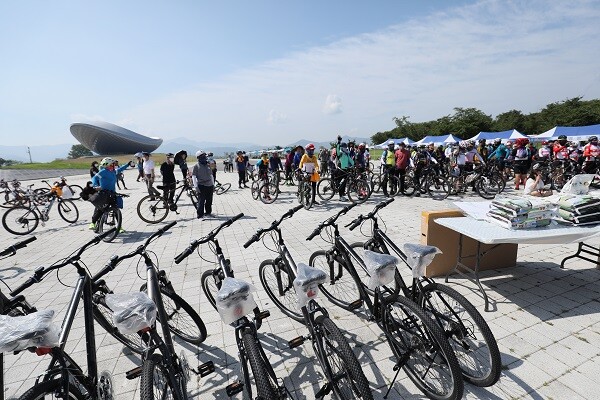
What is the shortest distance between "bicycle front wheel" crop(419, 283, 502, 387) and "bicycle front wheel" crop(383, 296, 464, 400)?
24cm

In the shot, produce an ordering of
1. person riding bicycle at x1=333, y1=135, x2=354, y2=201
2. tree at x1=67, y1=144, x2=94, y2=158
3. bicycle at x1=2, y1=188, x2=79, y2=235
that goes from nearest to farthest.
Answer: bicycle at x1=2, y1=188, x2=79, y2=235, person riding bicycle at x1=333, y1=135, x2=354, y2=201, tree at x1=67, y1=144, x2=94, y2=158

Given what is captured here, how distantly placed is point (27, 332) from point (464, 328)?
2912mm

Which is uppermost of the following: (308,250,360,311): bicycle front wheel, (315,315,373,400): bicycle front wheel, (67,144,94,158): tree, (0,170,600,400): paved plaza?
(67,144,94,158): tree

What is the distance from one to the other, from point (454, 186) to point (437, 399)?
9.83 meters

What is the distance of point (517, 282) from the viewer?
4172 mm

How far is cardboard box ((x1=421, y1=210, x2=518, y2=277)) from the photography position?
426 centimetres

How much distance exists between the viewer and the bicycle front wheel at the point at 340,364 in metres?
1.91

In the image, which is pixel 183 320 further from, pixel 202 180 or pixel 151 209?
pixel 151 209

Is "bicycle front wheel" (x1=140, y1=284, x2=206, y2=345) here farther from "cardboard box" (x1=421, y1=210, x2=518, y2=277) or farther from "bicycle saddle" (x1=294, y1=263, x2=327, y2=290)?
"cardboard box" (x1=421, y1=210, x2=518, y2=277)

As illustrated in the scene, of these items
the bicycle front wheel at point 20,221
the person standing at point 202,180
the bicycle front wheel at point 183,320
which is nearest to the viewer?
the bicycle front wheel at point 183,320

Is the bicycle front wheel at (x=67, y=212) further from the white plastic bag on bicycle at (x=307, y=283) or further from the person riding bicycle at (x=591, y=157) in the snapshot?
the person riding bicycle at (x=591, y=157)

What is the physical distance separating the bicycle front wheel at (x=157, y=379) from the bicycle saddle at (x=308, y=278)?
1.02 meters

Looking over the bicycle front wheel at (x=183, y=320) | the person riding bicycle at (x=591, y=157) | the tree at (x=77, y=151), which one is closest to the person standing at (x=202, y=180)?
the bicycle front wheel at (x=183, y=320)

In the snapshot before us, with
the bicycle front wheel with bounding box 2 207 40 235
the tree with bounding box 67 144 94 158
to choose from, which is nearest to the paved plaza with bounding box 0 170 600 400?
the bicycle front wheel with bounding box 2 207 40 235
